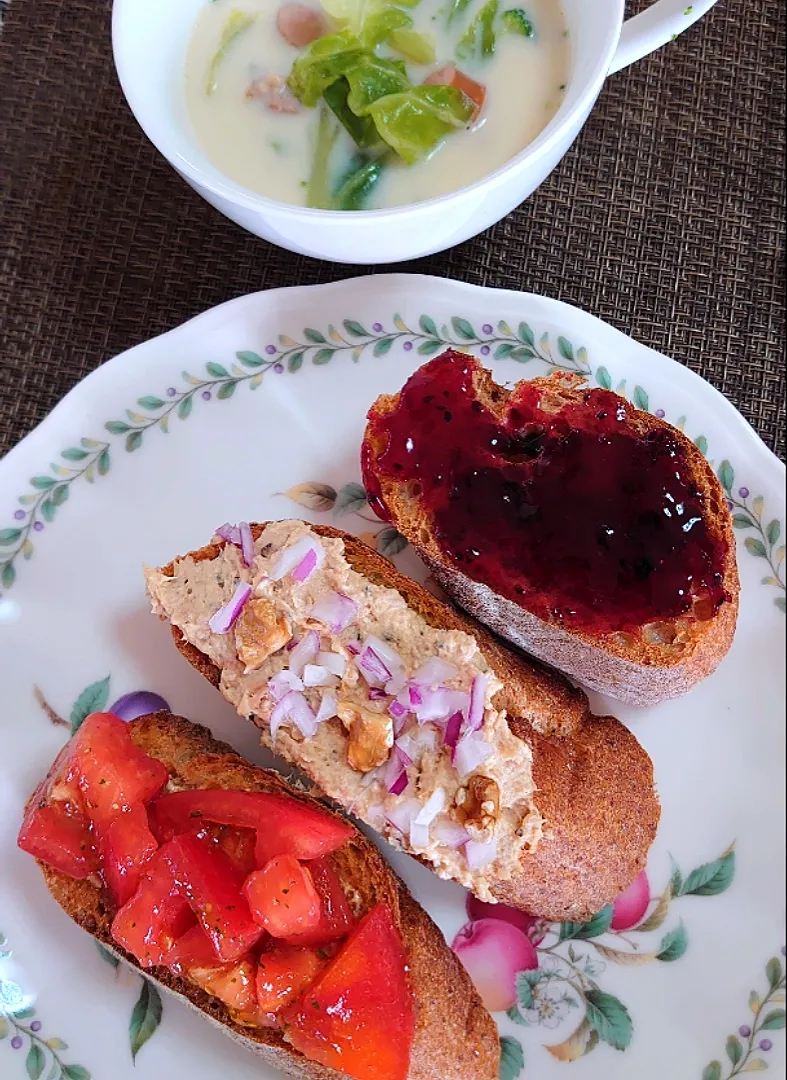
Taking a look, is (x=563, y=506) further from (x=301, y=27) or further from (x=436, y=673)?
(x=301, y=27)

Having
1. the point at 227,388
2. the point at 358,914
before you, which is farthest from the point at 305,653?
the point at 227,388

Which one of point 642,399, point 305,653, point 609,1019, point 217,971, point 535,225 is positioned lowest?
point 609,1019

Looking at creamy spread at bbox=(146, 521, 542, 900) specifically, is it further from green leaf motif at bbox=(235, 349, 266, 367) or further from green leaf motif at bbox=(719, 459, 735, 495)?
green leaf motif at bbox=(719, 459, 735, 495)

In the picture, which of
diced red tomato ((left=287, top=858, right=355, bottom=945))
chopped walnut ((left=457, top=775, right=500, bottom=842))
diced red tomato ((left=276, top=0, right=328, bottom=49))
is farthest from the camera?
diced red tomato ((left=276, top=0, right=328, bottom=49))

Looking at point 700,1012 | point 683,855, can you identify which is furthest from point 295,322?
point 700,1012

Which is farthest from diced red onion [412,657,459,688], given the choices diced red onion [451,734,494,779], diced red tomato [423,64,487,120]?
diced red tomato [423,64,487,120]
